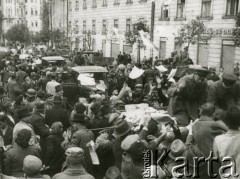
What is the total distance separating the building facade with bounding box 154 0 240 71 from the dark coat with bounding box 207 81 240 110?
16.1 m

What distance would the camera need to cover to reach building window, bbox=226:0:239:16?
2379cm

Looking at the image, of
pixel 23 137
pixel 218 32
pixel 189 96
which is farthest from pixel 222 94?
pixel 218 32

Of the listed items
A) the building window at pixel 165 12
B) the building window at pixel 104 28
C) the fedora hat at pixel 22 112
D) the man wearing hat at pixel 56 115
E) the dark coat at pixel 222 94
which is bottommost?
the man wearing hat at pixel 56 115

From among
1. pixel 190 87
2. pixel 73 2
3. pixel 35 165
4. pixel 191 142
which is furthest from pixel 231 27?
pixel 73 2

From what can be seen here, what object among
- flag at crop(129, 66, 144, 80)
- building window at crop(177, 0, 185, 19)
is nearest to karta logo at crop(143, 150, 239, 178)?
flag at crop(129, 66, 144, 80)

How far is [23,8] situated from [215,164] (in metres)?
106

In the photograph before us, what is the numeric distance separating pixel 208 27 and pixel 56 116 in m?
19.0

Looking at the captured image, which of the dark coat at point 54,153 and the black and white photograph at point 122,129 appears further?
the dark coat at point 54,153

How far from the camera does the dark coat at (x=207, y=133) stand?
6125 millimetres

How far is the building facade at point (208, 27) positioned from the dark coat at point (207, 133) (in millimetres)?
17990

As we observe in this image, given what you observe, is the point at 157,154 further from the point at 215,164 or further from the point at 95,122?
the point at 95,122

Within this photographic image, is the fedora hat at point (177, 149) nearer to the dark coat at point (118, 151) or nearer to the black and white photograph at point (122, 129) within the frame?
the black and white photograph at point (122, 129)

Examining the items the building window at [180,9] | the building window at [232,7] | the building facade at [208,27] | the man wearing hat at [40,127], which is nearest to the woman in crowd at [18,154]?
the man wearing hat at [40,127]

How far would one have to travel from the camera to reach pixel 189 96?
8.34m
